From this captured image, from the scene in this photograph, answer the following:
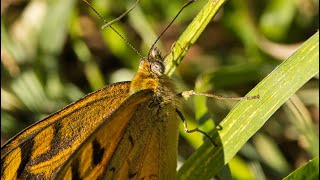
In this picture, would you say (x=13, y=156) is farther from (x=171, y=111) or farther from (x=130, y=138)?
(x=171, y=111)

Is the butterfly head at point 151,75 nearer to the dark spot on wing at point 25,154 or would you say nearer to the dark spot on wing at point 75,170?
the dark spot on wing at point 25,154

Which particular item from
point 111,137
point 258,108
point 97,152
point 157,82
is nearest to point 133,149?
point 111,137

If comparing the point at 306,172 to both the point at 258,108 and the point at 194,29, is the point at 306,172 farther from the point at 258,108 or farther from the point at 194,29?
the point at 194,29

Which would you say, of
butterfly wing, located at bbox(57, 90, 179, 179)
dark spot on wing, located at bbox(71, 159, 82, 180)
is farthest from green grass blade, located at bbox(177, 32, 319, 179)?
dark spot on wing, located at bbox(71, 159, 82, 180)

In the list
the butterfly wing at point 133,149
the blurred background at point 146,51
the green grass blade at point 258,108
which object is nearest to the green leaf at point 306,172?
the green grass blade at point 258,108

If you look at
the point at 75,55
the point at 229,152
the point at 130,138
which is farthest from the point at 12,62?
the point at 229,152

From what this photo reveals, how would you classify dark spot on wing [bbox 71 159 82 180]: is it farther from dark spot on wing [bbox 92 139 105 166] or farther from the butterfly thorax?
the butterfly thorax
